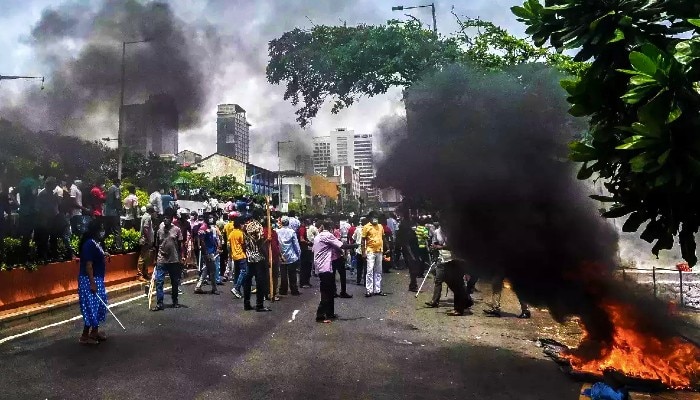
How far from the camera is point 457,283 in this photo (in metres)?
10.0

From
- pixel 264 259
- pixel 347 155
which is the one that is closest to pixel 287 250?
pixel 264 259

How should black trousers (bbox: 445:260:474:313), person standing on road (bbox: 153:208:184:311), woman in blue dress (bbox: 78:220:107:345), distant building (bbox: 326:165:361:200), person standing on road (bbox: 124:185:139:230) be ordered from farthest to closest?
1. distant building (bbox: 326:165:361:200)
2. person standing on road (bbox: 124:185:139:230)
3. black trousers (bbox: 445:260:474:313)
4. person standing on road (bbox: 153:208:184:311)
5. woman in blue dress (bbox: 78:220:107:345)

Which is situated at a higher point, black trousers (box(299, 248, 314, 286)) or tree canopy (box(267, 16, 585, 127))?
tree canopy (box(267, 16, 585, 127))

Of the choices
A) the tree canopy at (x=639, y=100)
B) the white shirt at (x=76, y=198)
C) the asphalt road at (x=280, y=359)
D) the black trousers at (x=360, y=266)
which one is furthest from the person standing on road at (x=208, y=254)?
the tree canopy at (x=639, y=100)

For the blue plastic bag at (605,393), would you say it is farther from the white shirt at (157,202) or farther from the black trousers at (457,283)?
the white shirt at (157,202)

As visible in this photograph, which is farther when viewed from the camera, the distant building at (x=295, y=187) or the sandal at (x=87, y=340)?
the distant building at (x=295, y=187)

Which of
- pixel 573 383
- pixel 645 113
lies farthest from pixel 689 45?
pixel 573 383

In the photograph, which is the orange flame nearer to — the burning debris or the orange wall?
the burning debris

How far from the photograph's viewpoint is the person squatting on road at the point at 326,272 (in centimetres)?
895

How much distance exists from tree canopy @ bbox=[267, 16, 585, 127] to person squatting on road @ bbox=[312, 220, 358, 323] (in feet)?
24.3

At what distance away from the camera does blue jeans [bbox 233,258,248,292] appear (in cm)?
1064

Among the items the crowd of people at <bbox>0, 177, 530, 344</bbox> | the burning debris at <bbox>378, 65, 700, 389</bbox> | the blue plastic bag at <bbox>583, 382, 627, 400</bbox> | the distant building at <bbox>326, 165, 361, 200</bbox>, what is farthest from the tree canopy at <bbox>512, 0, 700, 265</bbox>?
the distant building at <bbox>326, 165, 361, 200</bbox>

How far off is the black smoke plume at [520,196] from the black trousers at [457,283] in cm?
26

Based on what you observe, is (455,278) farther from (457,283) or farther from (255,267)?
(255,267)
